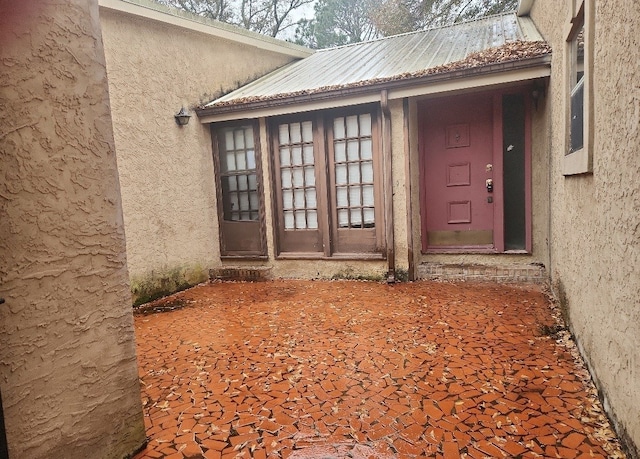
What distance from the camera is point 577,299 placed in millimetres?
3260

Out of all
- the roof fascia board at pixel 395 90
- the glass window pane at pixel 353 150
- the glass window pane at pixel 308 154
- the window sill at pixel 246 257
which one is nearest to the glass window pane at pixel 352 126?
the glass window pane at pixel 353 150

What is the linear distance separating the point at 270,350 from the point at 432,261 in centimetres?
333

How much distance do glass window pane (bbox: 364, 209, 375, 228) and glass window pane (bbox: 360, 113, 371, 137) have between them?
110cm

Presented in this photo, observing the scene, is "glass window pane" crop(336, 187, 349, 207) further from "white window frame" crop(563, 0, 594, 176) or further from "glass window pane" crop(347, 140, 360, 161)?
"white window frame" crop(563, 0, 594, 176)

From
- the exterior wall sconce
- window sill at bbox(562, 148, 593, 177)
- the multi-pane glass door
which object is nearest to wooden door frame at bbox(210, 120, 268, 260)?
the multi-pane glass door

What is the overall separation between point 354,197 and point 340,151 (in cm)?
72

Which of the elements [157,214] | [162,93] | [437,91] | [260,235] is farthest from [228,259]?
[437,91]

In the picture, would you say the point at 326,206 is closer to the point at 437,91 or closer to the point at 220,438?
the point at 437,91

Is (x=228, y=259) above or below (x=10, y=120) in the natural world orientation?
below

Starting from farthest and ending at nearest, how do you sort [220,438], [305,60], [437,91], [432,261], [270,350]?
[305,60] < [432,261] < [437,91] < [270,350] < [220,438]

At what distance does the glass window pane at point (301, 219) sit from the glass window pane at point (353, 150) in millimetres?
1142

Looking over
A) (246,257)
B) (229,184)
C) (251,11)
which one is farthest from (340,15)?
(246,257)

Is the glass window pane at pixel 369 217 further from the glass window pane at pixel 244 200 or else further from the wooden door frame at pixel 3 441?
the wooden door frame at pixel 3 441

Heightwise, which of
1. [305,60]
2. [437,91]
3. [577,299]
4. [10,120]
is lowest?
[577,299]
